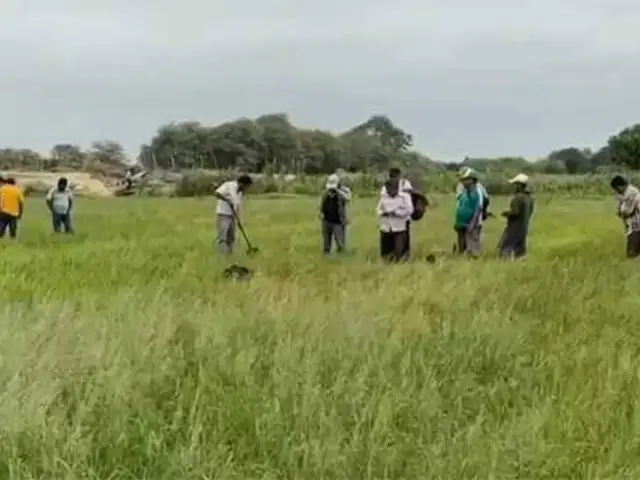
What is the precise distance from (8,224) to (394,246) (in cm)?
794

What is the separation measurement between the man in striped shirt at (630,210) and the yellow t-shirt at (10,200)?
9.87 m

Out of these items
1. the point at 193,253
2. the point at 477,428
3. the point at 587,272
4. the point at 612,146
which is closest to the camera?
the point at 477,428

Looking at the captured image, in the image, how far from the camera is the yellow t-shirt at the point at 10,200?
18.4m

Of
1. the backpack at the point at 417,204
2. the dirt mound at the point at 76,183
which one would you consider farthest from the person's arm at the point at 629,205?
the dirt mound at the point at 76,183

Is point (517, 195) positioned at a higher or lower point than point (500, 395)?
higher

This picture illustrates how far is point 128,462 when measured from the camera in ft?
16.1

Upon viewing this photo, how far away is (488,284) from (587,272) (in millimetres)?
2064

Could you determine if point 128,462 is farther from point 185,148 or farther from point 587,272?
point 185,148

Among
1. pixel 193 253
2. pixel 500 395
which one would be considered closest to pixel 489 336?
pixel 500 395

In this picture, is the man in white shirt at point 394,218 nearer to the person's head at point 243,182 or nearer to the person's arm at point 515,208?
the person's arm at point 515,208

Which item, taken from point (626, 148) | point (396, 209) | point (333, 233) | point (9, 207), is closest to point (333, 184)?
point (333, 233)

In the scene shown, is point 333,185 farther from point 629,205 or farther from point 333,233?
point 629,205

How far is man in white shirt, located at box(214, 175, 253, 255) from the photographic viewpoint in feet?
48.3

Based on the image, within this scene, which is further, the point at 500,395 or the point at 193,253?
the point at 193,253
